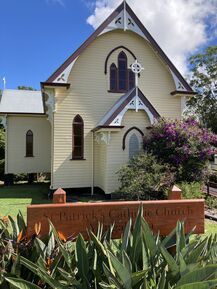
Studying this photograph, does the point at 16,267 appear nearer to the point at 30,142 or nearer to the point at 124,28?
the point at 124,28

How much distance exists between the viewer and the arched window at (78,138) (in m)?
14.7

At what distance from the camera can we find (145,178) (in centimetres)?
1120

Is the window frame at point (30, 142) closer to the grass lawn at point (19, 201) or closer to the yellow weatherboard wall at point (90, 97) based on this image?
the grass lawn at point (19, 201)

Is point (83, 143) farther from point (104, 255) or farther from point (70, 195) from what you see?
point (104, 255)

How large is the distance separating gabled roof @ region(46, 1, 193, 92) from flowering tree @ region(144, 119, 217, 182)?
4.32 metres

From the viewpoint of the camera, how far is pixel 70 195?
14195mm

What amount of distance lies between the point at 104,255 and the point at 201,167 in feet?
32.6

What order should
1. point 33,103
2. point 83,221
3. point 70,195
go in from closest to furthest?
point 83,221 → point 70,195 → point 33,103

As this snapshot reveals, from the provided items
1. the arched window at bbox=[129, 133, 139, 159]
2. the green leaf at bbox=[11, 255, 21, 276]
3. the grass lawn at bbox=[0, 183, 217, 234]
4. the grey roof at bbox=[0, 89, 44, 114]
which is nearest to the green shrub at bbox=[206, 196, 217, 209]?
the grass lawn at bbox=[0, 183, 217, 234]

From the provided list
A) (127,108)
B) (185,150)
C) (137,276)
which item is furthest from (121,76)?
(137,276)

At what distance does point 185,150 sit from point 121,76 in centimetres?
598

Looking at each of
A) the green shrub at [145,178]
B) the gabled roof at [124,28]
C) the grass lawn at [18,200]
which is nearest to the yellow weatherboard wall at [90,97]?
the gabled roof at [124,28]

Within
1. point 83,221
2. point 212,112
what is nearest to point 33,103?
point 83,221

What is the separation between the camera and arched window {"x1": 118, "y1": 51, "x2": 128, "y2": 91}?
50.4 feet
